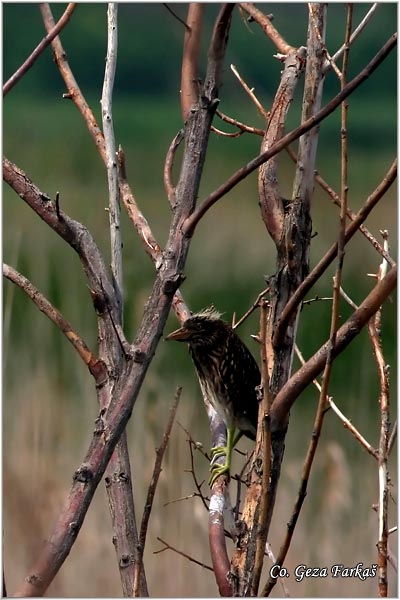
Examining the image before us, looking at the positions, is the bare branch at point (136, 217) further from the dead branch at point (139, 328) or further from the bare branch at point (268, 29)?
the dead branch at point (139, 328)

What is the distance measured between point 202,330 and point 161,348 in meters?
1.81

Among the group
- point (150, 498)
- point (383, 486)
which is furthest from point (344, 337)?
point (150, 498)

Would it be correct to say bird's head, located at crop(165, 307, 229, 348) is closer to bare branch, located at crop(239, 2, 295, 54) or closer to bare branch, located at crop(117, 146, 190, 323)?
bare branch, located at crop(117, 146, 190, 323)

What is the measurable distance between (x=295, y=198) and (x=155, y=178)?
21.3 feet

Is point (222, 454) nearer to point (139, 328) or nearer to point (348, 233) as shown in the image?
point (139, 328)

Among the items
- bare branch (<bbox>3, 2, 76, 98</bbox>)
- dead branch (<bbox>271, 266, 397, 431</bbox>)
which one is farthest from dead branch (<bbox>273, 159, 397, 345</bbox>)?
bare branch (<bbox>3, 2, 76, 98</bbox>)

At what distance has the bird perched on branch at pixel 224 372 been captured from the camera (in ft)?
9.27

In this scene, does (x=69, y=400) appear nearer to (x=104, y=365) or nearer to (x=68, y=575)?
(x=68, y=575)

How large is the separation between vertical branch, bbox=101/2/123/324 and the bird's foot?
3.19 feet

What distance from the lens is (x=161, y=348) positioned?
4.68m

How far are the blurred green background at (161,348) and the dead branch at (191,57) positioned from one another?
29 mm

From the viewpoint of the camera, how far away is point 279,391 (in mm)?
1672

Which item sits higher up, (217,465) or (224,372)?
(224,372)

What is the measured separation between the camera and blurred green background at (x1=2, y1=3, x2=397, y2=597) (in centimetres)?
316
